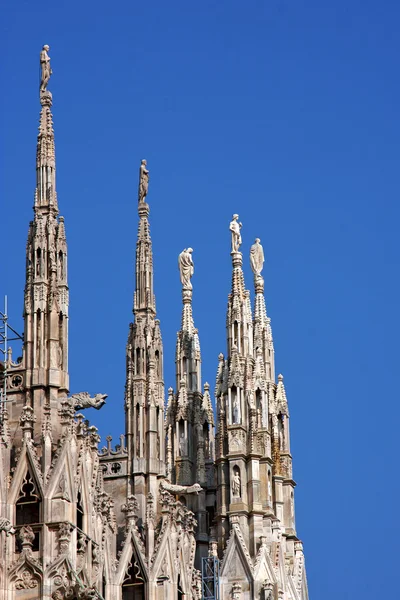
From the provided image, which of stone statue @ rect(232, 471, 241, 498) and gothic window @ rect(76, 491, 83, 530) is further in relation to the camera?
stone statue @ rect(232, 471, 241, 498)

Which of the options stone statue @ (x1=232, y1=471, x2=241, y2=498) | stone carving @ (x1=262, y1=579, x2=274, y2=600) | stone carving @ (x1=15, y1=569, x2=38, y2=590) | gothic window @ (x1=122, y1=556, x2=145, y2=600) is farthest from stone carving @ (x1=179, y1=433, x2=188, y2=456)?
stone carving @ (x1=15, y1=569, x2=38, y2=590)

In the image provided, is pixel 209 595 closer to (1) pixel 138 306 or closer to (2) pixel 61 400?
(1) pixel 138 306

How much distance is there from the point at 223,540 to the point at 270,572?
261 centimetres

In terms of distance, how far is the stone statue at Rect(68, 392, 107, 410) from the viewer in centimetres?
7362

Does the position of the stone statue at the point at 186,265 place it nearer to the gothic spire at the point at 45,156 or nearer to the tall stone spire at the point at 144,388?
the tall stone spire at the point at 144,388

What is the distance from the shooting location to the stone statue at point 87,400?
73625mm

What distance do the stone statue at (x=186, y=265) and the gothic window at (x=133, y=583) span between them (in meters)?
23.7

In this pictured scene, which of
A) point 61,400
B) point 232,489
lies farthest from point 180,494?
A: point 61,400

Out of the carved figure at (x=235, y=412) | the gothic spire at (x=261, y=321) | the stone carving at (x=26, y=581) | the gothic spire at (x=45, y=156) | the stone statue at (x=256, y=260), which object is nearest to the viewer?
the stone carving at (x=26, y=581)

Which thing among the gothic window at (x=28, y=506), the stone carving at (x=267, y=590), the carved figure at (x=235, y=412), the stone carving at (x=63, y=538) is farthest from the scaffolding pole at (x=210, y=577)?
the stone carving at (x=63, y=538)

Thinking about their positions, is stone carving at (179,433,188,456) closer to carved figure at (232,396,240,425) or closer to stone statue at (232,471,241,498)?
carved figure at (232,396,240,425)

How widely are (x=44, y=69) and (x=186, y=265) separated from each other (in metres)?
22.1

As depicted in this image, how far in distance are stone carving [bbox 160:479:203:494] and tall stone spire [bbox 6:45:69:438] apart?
9.77 meters

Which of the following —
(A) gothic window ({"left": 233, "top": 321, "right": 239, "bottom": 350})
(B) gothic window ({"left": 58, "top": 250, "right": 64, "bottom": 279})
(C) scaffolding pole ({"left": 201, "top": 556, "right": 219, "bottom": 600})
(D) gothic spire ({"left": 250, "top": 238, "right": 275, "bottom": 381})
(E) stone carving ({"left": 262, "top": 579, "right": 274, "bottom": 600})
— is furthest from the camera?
(D) gothic spire ({"left": 250, "top": 238, "right": 275, "bottom": 381})
